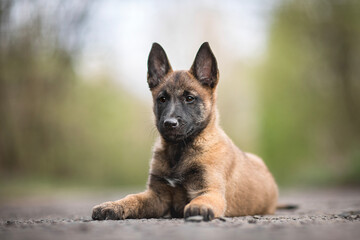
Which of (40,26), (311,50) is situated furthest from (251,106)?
(40,26)

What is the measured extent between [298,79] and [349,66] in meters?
4.89

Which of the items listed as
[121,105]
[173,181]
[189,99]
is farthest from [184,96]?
[121,105]

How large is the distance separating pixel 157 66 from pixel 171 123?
1.53 m

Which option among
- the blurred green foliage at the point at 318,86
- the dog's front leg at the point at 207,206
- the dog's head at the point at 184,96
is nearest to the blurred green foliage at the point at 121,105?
the blurred green foliage at the point at 318,86

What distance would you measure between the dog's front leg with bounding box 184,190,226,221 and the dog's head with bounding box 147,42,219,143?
104 cm

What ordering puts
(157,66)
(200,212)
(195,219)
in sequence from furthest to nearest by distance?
1. (157,66)
2. (200,212)
3. (195,219)

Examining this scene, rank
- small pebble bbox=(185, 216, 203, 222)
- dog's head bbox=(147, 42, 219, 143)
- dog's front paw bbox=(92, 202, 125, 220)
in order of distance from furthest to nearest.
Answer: dog's head bbox=(147, 42, 219, 143) < dog's front paw bbox=(92, 202, 125, 220) < small pebble bbox=(185, 216, 203, 222)

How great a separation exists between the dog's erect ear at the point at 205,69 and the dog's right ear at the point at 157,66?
53cm

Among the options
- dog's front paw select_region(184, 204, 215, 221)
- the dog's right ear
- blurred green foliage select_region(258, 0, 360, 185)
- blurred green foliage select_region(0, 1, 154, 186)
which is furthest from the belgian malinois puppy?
blurred green foliage select_region(258, 0, 360, 185)

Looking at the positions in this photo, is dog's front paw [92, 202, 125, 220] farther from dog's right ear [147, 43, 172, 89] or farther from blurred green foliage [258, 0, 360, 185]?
blurred green foliage [258, 0, 360, 185]

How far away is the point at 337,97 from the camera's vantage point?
20.7 m

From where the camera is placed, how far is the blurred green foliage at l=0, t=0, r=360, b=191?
18.2m

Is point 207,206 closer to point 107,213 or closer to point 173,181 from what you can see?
point 173,181

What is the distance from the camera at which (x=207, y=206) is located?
15.0ft
